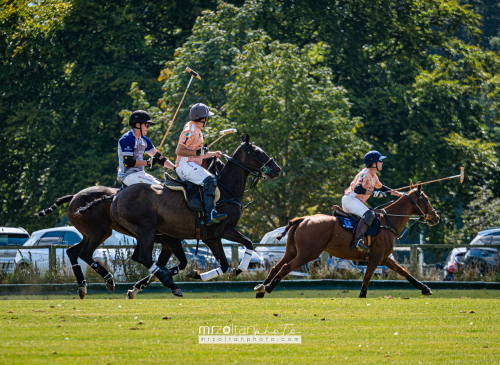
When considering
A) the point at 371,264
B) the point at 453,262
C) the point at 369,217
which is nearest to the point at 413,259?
the point at 453,262

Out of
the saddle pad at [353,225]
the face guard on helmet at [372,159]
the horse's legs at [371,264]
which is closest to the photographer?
the saddle pad at [353,225]

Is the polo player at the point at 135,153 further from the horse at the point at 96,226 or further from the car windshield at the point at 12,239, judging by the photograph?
the car windshield at the point at 12,239

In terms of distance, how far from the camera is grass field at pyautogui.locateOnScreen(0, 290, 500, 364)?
7344 millimetres

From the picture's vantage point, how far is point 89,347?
7641mm

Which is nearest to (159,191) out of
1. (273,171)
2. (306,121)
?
(273,171)

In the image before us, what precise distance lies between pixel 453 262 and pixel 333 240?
756 centimetres

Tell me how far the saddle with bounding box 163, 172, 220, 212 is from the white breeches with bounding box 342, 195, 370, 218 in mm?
3303

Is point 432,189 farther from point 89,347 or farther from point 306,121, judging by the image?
point 89,347

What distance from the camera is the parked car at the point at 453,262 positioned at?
66.2ft

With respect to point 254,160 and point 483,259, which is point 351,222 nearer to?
point 254,160

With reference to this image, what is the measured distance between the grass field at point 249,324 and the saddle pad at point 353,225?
7.00ft

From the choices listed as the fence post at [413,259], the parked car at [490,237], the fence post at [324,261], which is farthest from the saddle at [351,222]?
the parked car at [490,237]

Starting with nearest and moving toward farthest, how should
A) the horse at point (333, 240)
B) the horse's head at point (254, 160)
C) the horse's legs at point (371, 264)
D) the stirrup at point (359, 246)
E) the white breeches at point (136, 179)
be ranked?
the white breeches at point (136, 179) → the horse's head at point (254, 160) → the horse at point (333, 240) → the stirrup at point (359, 246) → the horse's legs at point (371, 264)

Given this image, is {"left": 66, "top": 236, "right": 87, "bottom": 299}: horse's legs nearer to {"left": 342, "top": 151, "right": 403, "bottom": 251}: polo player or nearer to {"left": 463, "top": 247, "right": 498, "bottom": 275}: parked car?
{"left": 342, "top": 151, "right": 403, "bottom": 251}: polo player
